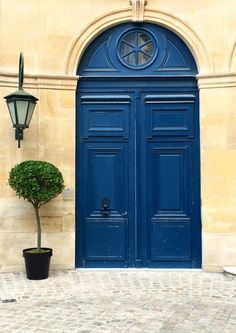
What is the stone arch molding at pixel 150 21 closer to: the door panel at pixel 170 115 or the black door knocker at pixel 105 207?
the door panel at pixel 170 115

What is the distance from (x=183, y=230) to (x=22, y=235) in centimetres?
256

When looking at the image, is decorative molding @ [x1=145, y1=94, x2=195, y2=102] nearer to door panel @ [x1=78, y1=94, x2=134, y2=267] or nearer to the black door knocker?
door panel @ [x1=78, y1=94, x2=134, y2=267]

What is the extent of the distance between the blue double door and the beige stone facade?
220mm

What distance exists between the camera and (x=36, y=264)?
21.1 ft

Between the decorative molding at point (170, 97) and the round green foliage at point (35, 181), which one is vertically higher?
the decorative molding at point (170, 97)

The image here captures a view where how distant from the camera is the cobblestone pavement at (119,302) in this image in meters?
4.62

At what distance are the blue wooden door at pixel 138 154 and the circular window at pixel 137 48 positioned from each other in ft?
0.05

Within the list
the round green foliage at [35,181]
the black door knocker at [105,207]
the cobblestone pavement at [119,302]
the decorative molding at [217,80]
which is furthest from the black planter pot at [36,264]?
the decorative molding at [217,80]

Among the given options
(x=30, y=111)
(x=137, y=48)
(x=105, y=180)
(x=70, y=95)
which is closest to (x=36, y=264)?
(x=105, y=180)

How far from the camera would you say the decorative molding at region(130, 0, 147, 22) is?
282 inches

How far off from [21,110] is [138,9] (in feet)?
8.30

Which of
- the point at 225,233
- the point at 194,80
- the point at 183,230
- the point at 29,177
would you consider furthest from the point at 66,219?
the point at 194,80

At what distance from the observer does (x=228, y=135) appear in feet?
23.1

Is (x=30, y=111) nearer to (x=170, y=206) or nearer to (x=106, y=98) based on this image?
(x=106, y=98)
